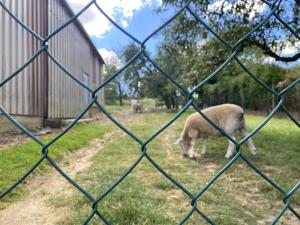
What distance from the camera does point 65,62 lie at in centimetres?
1407

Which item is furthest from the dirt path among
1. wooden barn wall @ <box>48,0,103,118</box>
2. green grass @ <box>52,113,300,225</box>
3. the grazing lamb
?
wooden barn wall @ <box>48,0,103,118</box>

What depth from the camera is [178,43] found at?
A: 38.3 ft

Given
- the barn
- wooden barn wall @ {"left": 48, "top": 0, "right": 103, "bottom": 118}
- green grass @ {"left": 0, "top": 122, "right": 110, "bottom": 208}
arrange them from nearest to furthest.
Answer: green grass @ {"left": 0, "top": 122, "right": 110, "bottom": 208} < the barn < wooden barn wall @ {"left": 48, "top": 0, "right": 103, "bottom": 118}

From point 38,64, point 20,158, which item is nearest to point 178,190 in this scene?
point 20,158

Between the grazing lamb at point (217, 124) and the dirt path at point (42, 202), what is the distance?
2313mm

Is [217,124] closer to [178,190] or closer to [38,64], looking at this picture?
[178,190]

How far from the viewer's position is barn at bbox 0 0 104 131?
28.3 ft

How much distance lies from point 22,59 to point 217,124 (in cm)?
488

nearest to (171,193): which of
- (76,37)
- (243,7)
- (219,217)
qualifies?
(219,217)

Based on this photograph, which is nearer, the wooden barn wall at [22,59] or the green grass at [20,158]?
the green grass at [20,158]

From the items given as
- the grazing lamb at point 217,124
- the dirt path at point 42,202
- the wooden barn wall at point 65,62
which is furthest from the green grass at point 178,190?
the wooden barn wall at point 65,62

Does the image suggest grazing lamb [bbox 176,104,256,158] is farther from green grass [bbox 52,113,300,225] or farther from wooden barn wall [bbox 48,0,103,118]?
wooden barn wall [bbox 48,0,103,118]

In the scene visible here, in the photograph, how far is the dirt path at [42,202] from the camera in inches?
161

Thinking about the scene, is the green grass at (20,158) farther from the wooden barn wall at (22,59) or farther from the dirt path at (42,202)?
the wooden barn wall at (22,59)
